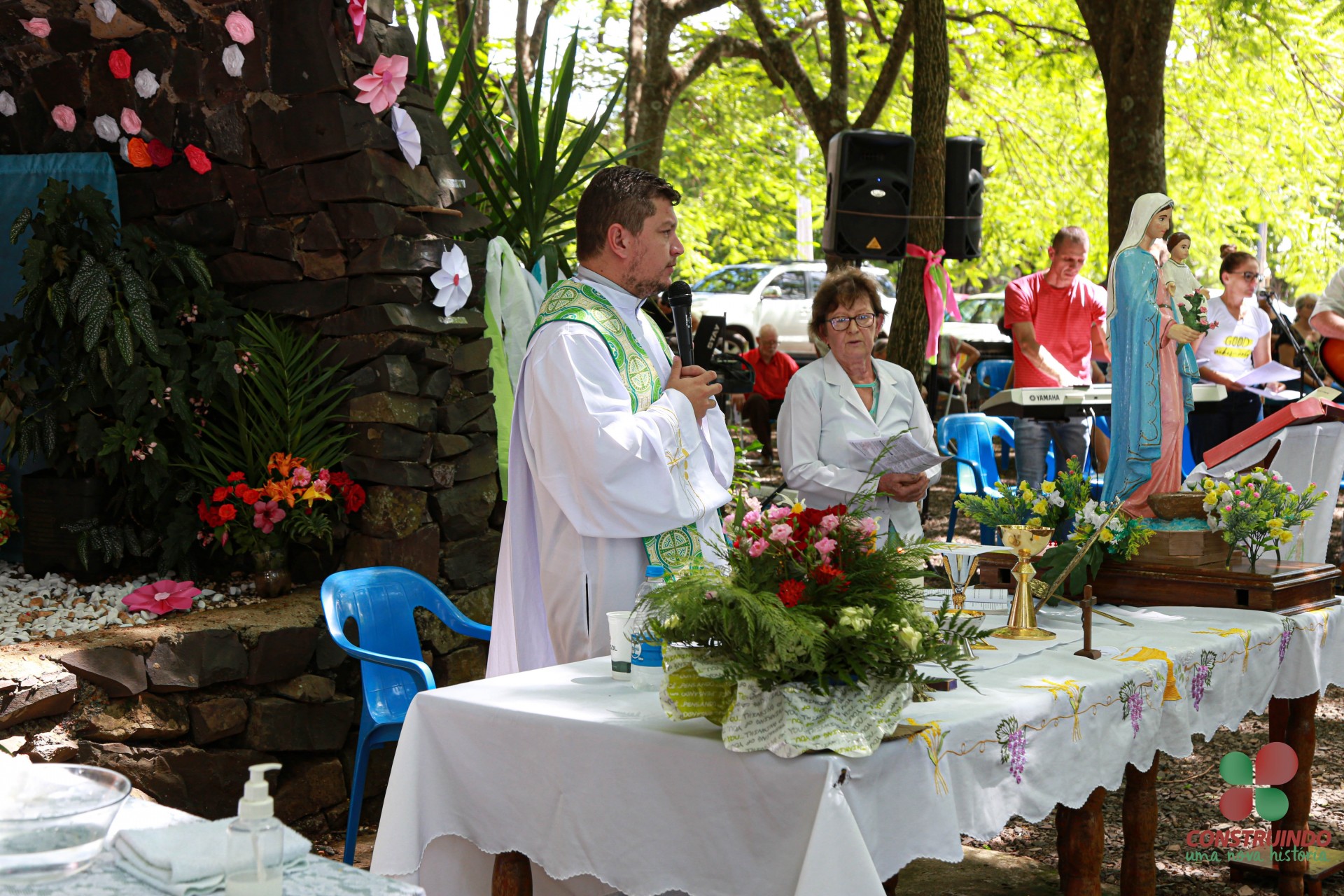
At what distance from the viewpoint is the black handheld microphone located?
137 inches

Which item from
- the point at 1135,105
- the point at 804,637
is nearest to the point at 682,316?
the point at 804,637

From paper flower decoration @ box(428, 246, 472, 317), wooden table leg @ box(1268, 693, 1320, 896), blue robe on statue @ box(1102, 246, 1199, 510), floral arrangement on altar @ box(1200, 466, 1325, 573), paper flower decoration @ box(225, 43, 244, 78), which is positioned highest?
paper flower decoration @ box(225, 43, 244, 78)

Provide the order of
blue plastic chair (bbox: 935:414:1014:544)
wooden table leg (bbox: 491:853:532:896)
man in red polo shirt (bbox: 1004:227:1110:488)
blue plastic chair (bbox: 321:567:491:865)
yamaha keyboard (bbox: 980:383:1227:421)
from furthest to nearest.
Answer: blue plastic chair (bbox: 935:414:1014:544)
man in red polo shirt (bbox: 1004:227:1110:488)
yamaha keyboard (bbox: 980:383:1227:421)
blue plastic chair (bbox: 321:567:491:865)
wooden table leg (bbox: 491:853:532:896)

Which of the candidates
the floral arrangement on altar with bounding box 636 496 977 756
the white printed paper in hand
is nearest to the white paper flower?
the white printed paper in hand

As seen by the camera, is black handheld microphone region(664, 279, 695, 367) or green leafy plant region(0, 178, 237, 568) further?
green leafy plant region(0, 178, 237, 568)

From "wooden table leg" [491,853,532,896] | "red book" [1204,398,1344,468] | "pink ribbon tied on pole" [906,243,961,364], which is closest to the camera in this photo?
"wooden table leg" [491,853,532,896]

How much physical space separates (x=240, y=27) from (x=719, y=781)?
405 cm

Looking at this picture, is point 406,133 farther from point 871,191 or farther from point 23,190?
point 871,191

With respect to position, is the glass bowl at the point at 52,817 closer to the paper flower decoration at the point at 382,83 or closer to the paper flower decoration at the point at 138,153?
the paper flower decoration at the point at 382,83

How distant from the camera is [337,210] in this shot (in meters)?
5.10

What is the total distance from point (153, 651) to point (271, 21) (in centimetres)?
243

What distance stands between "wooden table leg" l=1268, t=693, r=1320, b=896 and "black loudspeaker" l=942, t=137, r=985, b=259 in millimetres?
5696

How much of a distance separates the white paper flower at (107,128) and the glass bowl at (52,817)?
4254 millimetres

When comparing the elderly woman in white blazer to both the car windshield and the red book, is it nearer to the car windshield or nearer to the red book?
the red book
